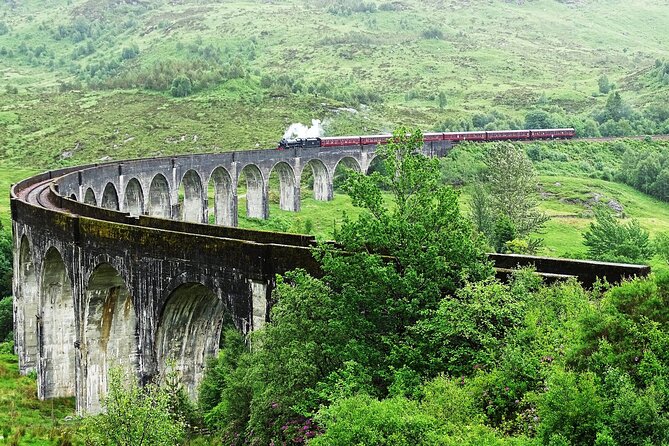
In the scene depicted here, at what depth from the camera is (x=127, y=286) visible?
2962cm

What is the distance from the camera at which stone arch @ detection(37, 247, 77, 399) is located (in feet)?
125

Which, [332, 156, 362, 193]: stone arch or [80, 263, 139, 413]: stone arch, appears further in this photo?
[332, 156, 362, 193]: stone arch

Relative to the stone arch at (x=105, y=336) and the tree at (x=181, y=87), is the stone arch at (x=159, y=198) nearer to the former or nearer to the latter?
the stone arch at (x=105, y=336)

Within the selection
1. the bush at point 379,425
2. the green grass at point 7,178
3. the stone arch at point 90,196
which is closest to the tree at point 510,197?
the stone arch at point 90,196

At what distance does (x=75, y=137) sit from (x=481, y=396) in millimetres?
110665

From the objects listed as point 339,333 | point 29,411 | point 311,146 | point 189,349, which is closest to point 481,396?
point 339,333

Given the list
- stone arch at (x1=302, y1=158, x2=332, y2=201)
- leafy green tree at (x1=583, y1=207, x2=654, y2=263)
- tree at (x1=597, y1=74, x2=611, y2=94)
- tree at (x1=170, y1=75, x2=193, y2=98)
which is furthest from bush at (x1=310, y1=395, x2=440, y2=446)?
tree at (x1=597, y1=74, x2=611, y2=94)

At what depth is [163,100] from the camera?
456ft

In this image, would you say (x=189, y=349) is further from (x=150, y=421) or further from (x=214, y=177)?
(x=214, y=177)

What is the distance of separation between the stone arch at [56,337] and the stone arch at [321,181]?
59.5 m

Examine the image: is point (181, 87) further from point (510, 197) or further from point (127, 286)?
point (127, 286)

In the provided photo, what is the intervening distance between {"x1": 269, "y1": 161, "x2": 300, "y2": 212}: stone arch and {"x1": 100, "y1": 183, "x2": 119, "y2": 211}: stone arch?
94.0 ft

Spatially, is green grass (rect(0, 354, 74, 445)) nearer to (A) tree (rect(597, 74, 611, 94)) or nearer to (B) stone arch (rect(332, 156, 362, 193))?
(B) stone arch (rect(332, 156, 362, 193))

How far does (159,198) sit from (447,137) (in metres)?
45.3
